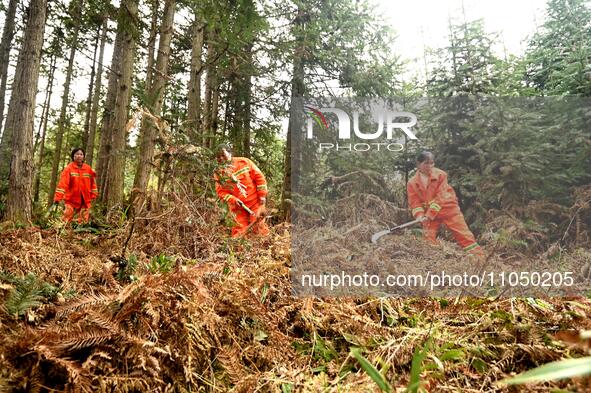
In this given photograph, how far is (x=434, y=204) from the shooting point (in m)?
3.12

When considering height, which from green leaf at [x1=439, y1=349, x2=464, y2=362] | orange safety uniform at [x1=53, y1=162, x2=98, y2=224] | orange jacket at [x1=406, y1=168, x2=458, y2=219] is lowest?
green leaf at [x1=439, y1=349, x2=464, y2=362]

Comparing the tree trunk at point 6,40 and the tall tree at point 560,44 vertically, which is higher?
the tree trunk at point 6,40

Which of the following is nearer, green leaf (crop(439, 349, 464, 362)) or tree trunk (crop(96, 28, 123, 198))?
green leaf (crop(439, 349, 464, 362))

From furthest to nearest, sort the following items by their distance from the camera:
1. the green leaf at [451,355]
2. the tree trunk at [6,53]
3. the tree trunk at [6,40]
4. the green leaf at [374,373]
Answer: the tree trunk at [6,40] < the tree trunk at [6,53] < the green leaf at [451,355] < the green leaf at [374,373]

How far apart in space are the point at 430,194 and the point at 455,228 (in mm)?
322

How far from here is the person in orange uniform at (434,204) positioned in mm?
3031

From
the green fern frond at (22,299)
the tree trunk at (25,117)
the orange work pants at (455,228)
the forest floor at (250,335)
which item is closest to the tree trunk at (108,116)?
the tree trunk at (25,117)

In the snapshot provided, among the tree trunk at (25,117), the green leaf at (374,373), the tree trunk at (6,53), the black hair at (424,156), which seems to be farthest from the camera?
the tree trunk at (6,53)

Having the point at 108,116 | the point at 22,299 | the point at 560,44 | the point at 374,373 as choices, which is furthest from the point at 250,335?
the point at 108,116

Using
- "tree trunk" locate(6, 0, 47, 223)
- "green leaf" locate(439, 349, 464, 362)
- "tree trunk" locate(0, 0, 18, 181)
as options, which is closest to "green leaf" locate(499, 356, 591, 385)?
"green leaf" locate(439, 349, 464, 362)

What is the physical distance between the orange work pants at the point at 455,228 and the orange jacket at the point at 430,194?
6cm

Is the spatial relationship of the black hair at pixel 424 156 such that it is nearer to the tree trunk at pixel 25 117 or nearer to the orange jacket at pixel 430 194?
the orange jacket at pixel 430 194

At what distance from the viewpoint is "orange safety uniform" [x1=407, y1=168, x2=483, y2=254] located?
3.03 meters

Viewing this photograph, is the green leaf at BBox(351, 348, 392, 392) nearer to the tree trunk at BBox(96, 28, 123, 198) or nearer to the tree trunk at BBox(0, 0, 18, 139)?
the tree trunk at BBox(96, 28, 123, 198)
